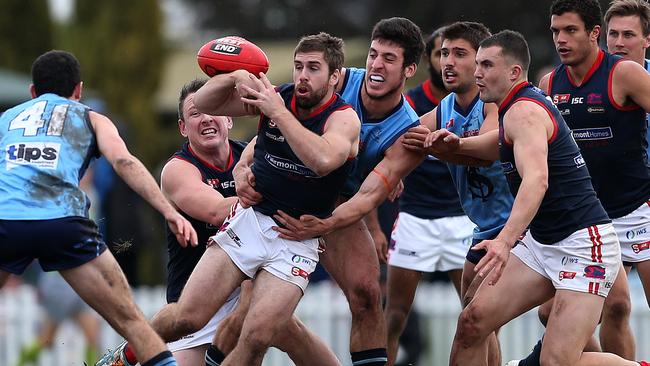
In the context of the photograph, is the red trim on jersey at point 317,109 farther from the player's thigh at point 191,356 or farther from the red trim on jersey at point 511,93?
the player's thigh at point 191,356

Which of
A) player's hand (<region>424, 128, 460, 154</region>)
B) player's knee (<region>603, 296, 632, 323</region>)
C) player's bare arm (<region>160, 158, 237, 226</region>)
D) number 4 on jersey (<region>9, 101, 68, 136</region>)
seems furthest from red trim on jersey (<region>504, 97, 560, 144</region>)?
number 4 on jersey (<region>9, 101, 68, 136</region>)

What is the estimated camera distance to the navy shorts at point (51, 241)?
24.7ft

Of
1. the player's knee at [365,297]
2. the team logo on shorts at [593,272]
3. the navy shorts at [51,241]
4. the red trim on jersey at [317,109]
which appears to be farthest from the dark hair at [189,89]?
the team logo on shorts at [593,272]

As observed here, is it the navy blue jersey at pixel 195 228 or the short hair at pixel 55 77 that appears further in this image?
the navy blue jersey at pixel 195 228

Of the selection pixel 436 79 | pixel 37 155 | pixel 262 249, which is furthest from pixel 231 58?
pixel 436 79

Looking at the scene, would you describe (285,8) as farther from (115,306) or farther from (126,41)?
(115,306)

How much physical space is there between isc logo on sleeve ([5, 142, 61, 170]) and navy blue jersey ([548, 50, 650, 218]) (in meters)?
3.48

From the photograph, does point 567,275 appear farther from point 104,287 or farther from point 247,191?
point 104,287

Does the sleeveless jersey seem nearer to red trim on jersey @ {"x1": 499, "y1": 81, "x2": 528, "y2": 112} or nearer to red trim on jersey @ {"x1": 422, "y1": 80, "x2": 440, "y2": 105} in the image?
red trim on jersey @ {"x1": 422, "y1": 80, "x2": 440, "y2": 105}

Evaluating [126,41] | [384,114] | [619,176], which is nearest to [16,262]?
[384,114]

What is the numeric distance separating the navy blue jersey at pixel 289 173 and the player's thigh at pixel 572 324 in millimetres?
1667

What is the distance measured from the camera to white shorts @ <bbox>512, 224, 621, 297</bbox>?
24.8ft

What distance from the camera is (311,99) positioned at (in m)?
7.85

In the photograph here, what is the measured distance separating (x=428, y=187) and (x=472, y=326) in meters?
2.67
